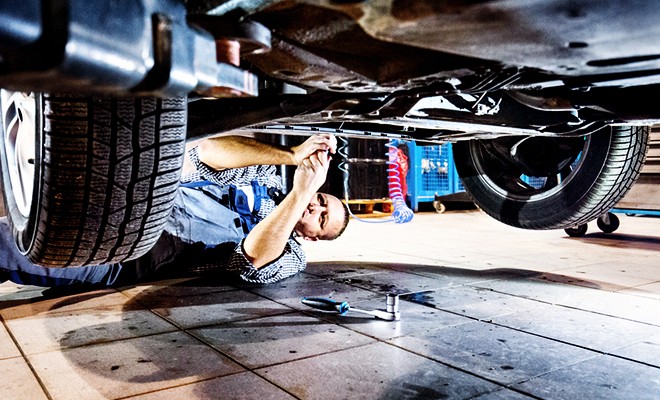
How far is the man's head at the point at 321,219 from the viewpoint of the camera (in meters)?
2.51

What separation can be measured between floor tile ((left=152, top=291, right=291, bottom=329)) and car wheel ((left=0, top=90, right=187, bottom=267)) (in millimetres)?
487

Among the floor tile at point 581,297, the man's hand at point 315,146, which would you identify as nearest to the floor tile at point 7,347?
the man's hand at point 315,146

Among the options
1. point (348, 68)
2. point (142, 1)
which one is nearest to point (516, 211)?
point (348, 68)

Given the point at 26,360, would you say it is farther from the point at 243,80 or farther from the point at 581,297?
the point at 581,297

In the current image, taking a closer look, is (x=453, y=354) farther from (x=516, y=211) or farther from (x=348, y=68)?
(x=516, y=211)

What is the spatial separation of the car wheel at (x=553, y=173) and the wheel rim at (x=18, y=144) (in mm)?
1909

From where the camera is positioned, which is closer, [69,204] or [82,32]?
[82,32]

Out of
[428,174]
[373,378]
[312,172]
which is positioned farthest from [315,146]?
[428,174]

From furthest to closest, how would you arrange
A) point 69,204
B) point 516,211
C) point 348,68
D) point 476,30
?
1. point 516,211
2. point 69,204
3. point 348,68
4. point 476,30

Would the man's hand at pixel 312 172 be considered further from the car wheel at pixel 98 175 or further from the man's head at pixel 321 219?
the car wheel at pixel 98 175

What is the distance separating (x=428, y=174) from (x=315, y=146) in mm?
5550

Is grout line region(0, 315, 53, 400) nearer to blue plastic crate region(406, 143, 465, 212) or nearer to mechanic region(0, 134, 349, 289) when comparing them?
mechanic region(0, 134, 349, 289)

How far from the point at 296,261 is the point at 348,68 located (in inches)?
64.7

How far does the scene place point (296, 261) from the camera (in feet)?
8.07
